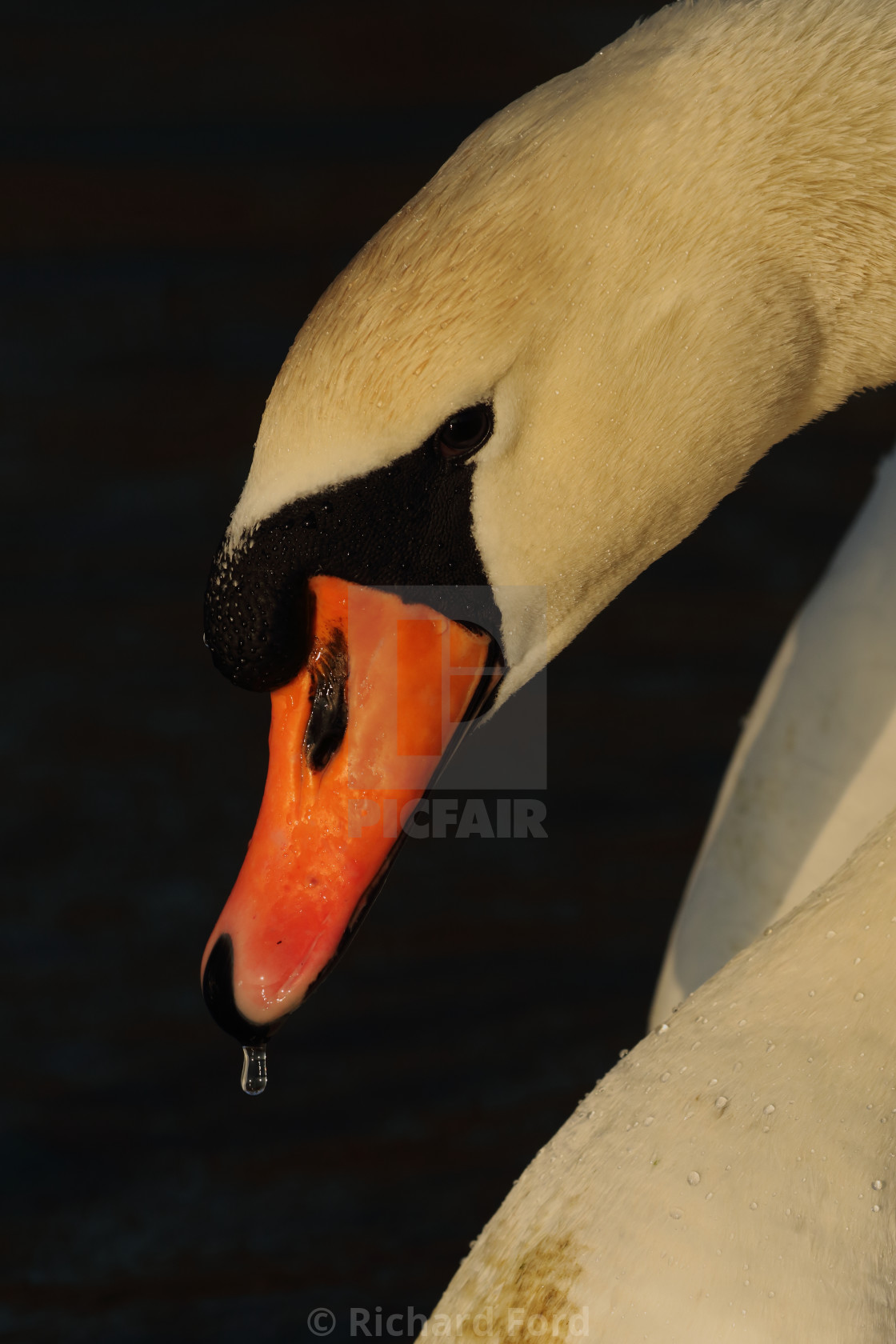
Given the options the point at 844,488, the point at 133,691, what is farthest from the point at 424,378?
the point at 844,488

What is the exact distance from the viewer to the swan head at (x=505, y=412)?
1.52 meters

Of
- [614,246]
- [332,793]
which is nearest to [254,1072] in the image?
[332,793]

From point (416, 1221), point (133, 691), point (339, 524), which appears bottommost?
point (416, 1221)

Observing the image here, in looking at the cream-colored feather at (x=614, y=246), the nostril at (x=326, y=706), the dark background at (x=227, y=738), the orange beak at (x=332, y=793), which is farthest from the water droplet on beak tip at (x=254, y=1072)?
the dark background at (x=227, y=738)

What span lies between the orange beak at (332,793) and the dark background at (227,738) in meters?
1.26

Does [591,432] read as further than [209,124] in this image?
No

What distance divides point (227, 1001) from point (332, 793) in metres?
0.23

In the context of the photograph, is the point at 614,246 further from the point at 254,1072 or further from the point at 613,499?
the point at 254,1072

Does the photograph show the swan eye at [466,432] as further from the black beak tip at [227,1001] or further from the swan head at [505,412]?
the black beak tip at [227,1001]

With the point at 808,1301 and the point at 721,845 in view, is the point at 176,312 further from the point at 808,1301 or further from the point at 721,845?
the point at 808,1301

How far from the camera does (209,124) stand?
4.85 metres

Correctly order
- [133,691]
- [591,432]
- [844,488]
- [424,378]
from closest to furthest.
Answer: [424,378] → [591,432] → [133,691] → [844,488]

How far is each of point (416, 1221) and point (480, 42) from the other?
137 inches

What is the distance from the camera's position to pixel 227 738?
3.63 metres
